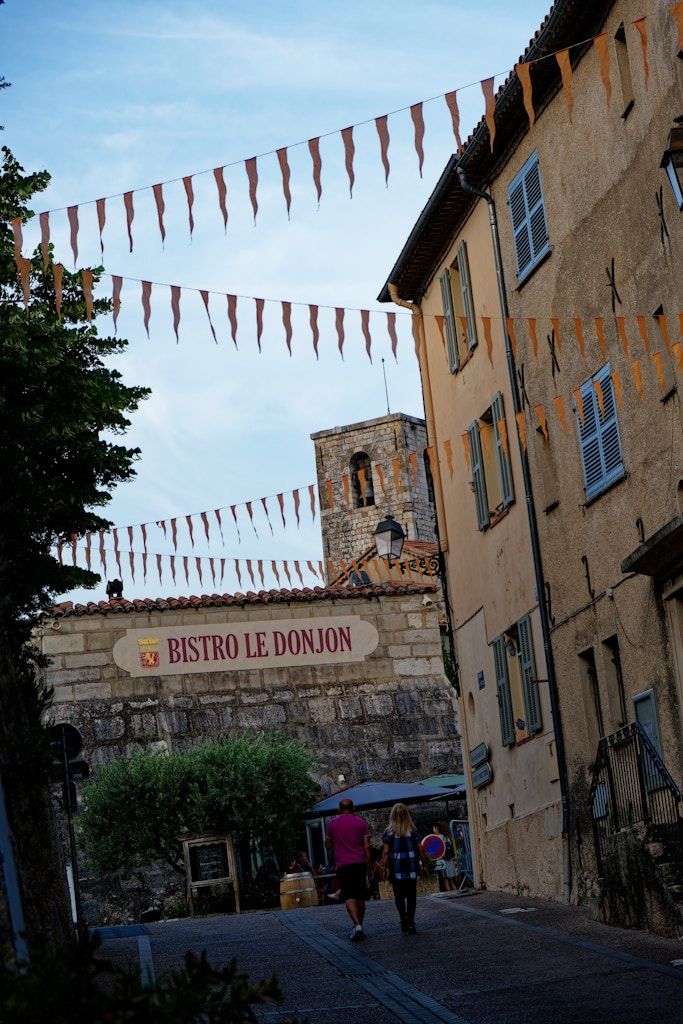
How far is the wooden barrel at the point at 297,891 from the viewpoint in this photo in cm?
2388

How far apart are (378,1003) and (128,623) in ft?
64.0

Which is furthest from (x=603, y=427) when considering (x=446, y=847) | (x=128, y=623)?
(x=128, y=623)

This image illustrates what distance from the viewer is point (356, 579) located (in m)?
60.9

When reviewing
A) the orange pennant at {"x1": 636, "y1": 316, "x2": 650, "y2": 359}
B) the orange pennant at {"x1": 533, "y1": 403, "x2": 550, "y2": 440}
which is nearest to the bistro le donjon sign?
Answer: the orange pennant at {"x1": 533, "y1": 403, "x2": 550, "y2": 440}

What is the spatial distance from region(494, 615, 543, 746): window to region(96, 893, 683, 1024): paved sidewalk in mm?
2222

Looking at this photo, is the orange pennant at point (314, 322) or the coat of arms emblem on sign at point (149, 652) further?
the coat of arms emblem on sign at point (149, 652)

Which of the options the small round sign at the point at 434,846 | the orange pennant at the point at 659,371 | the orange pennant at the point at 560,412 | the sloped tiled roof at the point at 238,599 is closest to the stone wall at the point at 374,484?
the sloped tiled roof at the point at 238,599

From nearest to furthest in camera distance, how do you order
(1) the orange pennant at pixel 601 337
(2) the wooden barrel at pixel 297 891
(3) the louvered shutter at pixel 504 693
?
(1) the orange pennant at pixel 601 337
(3) the louvered shutter at pixel 504 693
(2) the wooden barrel at pixel 297 891

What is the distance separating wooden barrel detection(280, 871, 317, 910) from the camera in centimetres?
2388

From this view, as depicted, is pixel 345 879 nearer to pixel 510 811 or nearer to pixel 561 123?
pixel 510 811

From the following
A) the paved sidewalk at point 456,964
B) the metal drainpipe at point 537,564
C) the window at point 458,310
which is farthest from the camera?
the window at point 458,310

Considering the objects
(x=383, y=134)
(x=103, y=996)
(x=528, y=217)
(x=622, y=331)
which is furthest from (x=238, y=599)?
(x=103, y=996)

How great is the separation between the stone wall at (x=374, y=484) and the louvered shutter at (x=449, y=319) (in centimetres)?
4266

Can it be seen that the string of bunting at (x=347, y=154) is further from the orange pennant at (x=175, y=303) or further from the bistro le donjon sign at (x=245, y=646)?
the bistro le donjon sign at (x=245, y=646)
